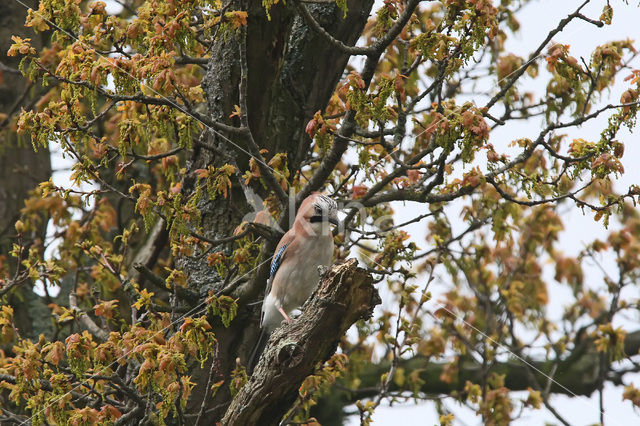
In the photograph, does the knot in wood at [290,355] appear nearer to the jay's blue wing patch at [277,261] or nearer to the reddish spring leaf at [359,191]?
the jay's blue wing patch at [277,261]

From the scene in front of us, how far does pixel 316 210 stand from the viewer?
604 cm

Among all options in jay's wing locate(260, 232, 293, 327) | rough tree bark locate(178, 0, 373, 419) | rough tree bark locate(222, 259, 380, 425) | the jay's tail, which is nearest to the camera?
rough tree bark locate(222, 259, 380, 425)

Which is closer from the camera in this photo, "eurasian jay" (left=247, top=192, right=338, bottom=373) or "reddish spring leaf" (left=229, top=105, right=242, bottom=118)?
"reddish spring leaf" (left=229, top=105, right=242, bottom=118)

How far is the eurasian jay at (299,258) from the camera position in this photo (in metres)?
6.04

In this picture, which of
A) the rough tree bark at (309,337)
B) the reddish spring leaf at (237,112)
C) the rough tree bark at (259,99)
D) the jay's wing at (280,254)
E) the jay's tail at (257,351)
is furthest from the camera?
the jay's tail at (257,351)

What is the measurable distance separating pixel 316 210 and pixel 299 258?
48cm

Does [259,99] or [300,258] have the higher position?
[259,99]

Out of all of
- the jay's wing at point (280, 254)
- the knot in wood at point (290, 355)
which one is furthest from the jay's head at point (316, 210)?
the knot in wood at point (290, 355)

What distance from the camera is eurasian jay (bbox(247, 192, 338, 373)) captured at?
19.8ft

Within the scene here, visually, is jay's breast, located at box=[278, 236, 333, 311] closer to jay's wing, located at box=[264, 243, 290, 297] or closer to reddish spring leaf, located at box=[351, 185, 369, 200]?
jay's wing, located at box=[264, 243, 290, 297]

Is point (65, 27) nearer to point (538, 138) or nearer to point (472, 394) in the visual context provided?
point (538, 138)

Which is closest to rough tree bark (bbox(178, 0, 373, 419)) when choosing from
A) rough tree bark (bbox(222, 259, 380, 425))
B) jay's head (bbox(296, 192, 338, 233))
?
jay's head (bbox(296, 192, 338, 233))

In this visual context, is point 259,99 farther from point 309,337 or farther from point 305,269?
point 309,337

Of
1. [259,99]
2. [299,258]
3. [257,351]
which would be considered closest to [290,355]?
[299,258]
